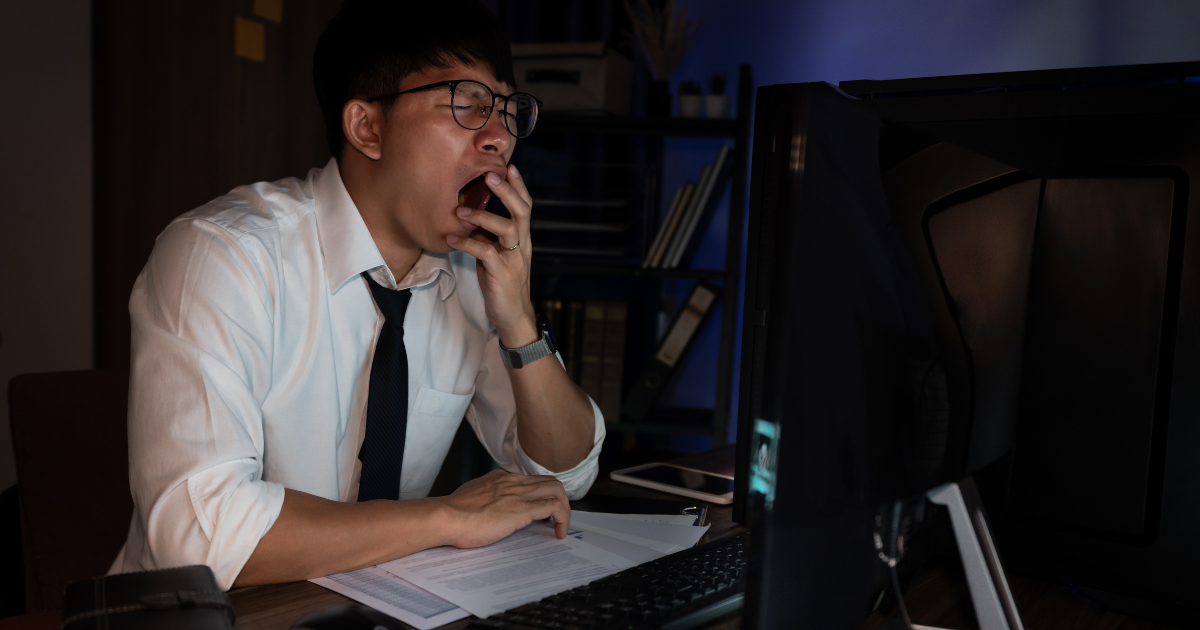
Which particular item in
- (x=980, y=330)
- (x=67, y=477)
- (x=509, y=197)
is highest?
(x=509, y=197)

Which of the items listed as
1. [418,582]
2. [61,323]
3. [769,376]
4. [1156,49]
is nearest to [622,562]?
[418,582]

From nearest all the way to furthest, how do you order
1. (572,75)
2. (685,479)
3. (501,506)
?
(501,506)
(685,479)
(572,75)

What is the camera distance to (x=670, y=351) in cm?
241

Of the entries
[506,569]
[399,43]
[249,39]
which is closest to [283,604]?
[506,569]

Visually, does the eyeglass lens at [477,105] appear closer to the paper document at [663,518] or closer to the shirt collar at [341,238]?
the shirt collar at [341,238]

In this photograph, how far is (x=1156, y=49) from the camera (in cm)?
196

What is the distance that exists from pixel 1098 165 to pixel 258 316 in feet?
2.89

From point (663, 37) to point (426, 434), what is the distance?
5.17ft

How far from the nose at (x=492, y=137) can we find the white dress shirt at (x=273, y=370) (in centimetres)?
20

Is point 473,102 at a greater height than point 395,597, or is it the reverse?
point 473,102

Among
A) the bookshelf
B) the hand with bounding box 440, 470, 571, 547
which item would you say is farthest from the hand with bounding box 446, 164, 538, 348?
the bookshelf

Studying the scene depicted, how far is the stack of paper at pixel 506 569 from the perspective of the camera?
0.73 metres

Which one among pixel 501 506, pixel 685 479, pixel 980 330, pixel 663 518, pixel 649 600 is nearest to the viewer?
pixel 980 330

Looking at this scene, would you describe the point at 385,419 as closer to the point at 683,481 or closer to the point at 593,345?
the point at 683,481
